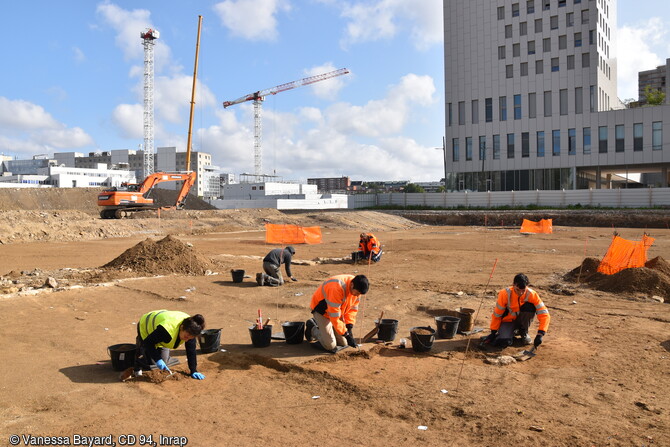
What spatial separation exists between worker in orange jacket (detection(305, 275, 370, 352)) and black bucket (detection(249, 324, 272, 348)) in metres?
0.75

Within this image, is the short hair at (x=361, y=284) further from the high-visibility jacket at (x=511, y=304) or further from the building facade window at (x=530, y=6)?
the building facade window at (x=530, y=6)

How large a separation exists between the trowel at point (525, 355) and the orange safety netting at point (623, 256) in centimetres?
768

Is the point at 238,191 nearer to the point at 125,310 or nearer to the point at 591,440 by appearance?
the point at 125,310

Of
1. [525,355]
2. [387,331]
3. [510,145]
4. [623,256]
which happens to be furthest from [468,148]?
[525,355]

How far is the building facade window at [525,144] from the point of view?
177 feet

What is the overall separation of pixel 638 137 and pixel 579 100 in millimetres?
6756

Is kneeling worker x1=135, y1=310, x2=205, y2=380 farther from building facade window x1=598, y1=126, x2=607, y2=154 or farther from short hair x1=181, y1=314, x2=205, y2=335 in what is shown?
building facade window x1=598, y1=126, x2=607, y2=154

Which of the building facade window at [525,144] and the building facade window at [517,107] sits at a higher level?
the building facade window at [517,107]

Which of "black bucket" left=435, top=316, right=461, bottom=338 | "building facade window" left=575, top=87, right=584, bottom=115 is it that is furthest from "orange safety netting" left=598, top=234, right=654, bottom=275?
"building facade window" left=575, top=87, right=584, bottom=115

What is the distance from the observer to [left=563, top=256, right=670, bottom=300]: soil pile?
1160 cm

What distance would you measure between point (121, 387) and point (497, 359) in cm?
517

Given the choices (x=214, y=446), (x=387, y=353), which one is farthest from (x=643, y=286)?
(x=214, y=446)

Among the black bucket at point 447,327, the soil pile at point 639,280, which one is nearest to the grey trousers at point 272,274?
the black bucket at point 447,327

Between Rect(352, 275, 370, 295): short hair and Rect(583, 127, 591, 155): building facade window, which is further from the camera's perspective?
Rect(583, 127, 591, 155): building facade window
